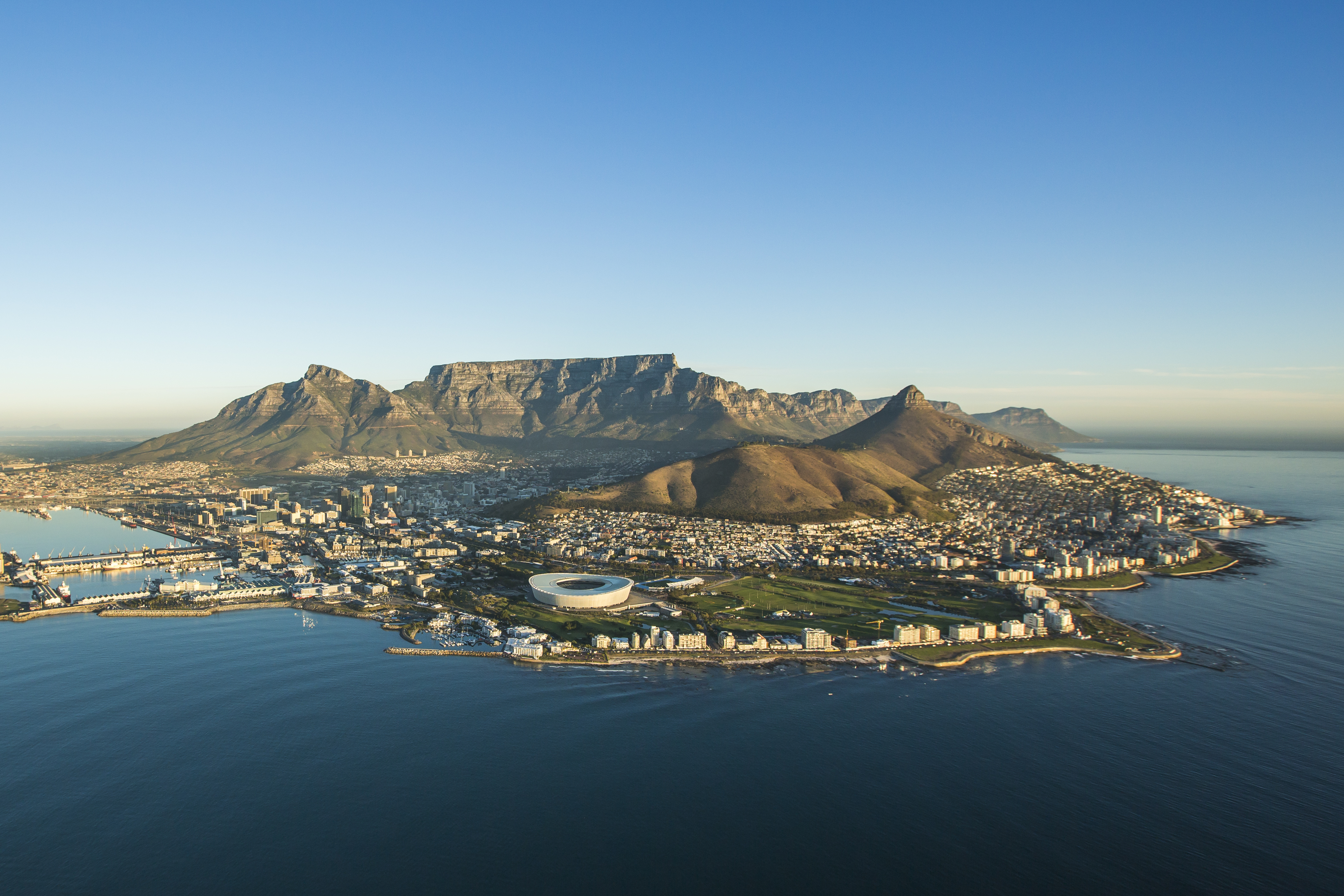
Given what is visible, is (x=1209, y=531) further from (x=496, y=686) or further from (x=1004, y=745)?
(x=496, y=686)

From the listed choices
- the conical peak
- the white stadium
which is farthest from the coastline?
Answer: the conical peak

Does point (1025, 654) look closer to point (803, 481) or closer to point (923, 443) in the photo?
point (803, 481)

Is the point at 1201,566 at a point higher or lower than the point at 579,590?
lower

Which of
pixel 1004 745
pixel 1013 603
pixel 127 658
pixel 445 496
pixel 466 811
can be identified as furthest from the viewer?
pixel 445 496

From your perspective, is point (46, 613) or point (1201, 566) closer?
point (46, 613)

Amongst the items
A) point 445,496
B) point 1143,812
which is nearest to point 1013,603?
point 1143,812

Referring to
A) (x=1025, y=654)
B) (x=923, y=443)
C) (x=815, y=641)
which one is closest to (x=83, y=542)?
(x=815, y=641)
